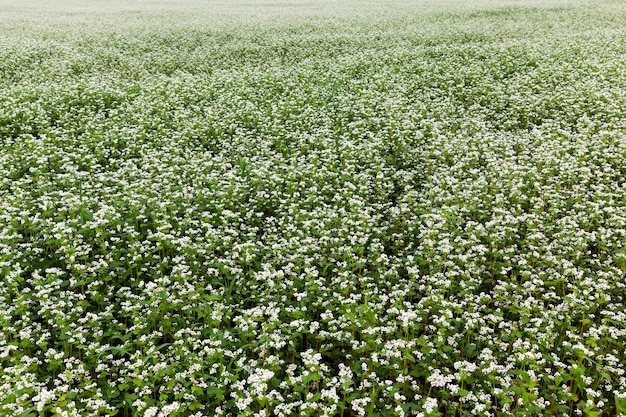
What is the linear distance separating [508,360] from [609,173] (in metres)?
6.06

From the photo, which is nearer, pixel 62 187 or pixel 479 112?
pixel 62 187

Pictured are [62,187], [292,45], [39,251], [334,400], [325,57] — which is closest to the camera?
[334,400]

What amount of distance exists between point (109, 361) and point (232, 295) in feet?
6.21

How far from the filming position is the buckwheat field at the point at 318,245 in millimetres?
5367

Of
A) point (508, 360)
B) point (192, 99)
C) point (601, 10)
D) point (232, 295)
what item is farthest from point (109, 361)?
point (601, 10)

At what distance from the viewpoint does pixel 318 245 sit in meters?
8.04

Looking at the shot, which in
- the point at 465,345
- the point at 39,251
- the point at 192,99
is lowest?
the point at 465,345

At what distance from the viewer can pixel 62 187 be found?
965 centimetres

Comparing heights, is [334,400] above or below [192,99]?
below

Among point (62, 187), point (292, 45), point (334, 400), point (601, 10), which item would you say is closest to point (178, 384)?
point (334, 400)

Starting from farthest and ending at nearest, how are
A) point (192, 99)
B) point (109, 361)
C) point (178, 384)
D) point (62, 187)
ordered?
point (192, 99) < point (62, 187) < point (109, 361) < point (178, 384)

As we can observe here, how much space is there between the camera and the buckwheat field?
5.37 m

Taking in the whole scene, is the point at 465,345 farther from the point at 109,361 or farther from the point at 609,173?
the point at 609,173

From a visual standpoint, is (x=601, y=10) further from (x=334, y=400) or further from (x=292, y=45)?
(x=334, y=400)
